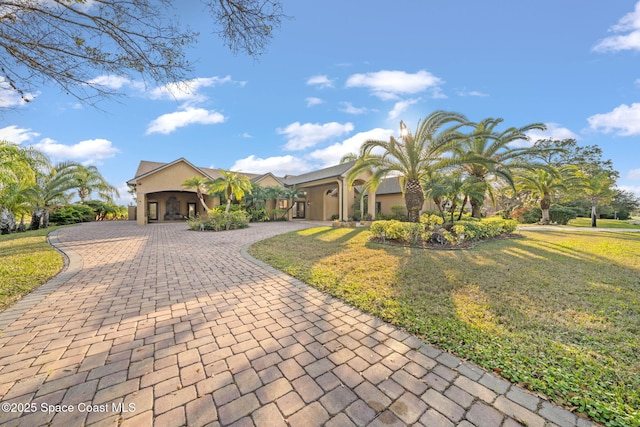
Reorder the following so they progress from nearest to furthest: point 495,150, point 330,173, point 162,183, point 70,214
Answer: point 495,150 → point 70,214 → point 162,183 → point 330,173

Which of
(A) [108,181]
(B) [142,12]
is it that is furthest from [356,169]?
(A) [108,181]

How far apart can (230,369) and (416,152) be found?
34.6 ft

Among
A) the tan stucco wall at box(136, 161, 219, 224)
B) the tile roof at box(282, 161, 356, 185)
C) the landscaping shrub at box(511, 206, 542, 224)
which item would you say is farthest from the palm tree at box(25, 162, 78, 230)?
the landscaping shrub at box(511, 206, 542, 224)

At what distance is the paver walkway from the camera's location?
1903 mm

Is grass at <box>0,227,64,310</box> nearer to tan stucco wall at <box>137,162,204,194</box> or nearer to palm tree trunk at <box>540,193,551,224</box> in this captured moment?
tan stucco wall at <box>137,162,204,194</box>

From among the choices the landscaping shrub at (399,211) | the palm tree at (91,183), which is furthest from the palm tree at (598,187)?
the palm tree at (91,183)

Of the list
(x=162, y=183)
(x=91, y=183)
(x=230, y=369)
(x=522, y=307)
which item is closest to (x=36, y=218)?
(x=91, y=183)

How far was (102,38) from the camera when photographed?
4.02 m

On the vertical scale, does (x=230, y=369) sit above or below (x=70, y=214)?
below

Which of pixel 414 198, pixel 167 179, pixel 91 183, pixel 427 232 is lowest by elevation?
pixel 427 232

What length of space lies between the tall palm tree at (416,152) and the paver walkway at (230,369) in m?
8.67

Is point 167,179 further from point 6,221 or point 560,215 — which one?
point 560,215

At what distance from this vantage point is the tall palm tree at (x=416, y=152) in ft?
33.9

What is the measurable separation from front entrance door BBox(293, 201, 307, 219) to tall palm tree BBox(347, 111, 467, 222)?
13893 mm
